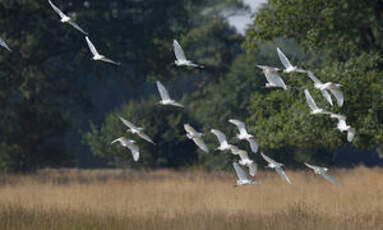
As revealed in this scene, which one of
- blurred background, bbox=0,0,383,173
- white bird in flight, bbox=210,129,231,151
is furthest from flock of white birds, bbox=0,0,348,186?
blurred background, bbox=0,0,383,173

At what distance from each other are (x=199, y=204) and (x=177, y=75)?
1597 cm

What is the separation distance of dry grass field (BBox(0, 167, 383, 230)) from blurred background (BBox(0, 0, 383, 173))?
1.23 metres

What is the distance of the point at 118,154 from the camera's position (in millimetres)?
31938

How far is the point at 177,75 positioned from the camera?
3175 centimetres

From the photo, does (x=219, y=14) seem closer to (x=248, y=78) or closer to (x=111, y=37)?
(x=248, y=78)

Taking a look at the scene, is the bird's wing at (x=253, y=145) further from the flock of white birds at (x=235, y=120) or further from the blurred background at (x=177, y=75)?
the blurred background at (x=177, y=75)

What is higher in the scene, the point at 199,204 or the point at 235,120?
the point at 235,120

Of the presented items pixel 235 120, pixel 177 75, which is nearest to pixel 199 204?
pixel 235 120

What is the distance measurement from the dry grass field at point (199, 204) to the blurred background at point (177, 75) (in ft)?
4.03

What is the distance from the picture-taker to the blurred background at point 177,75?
16.9 metres

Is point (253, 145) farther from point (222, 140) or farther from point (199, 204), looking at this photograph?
point (199, 204)

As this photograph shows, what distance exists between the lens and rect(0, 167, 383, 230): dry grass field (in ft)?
39.6

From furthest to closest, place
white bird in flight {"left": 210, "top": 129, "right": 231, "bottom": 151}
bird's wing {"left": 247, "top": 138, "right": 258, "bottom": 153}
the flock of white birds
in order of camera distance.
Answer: bird's wing {"left": 247, "top": 138, "right": 258, "bottom": 153} → white bird in flight {"left": 210, "top": 129, "right": 231, "bottom": 151} → the flock of white birds

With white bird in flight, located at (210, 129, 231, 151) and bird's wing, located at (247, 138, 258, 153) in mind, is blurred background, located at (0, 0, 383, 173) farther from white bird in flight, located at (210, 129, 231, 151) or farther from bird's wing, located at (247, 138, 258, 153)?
white bird in flight, located at (210, 129, 231, 151)
